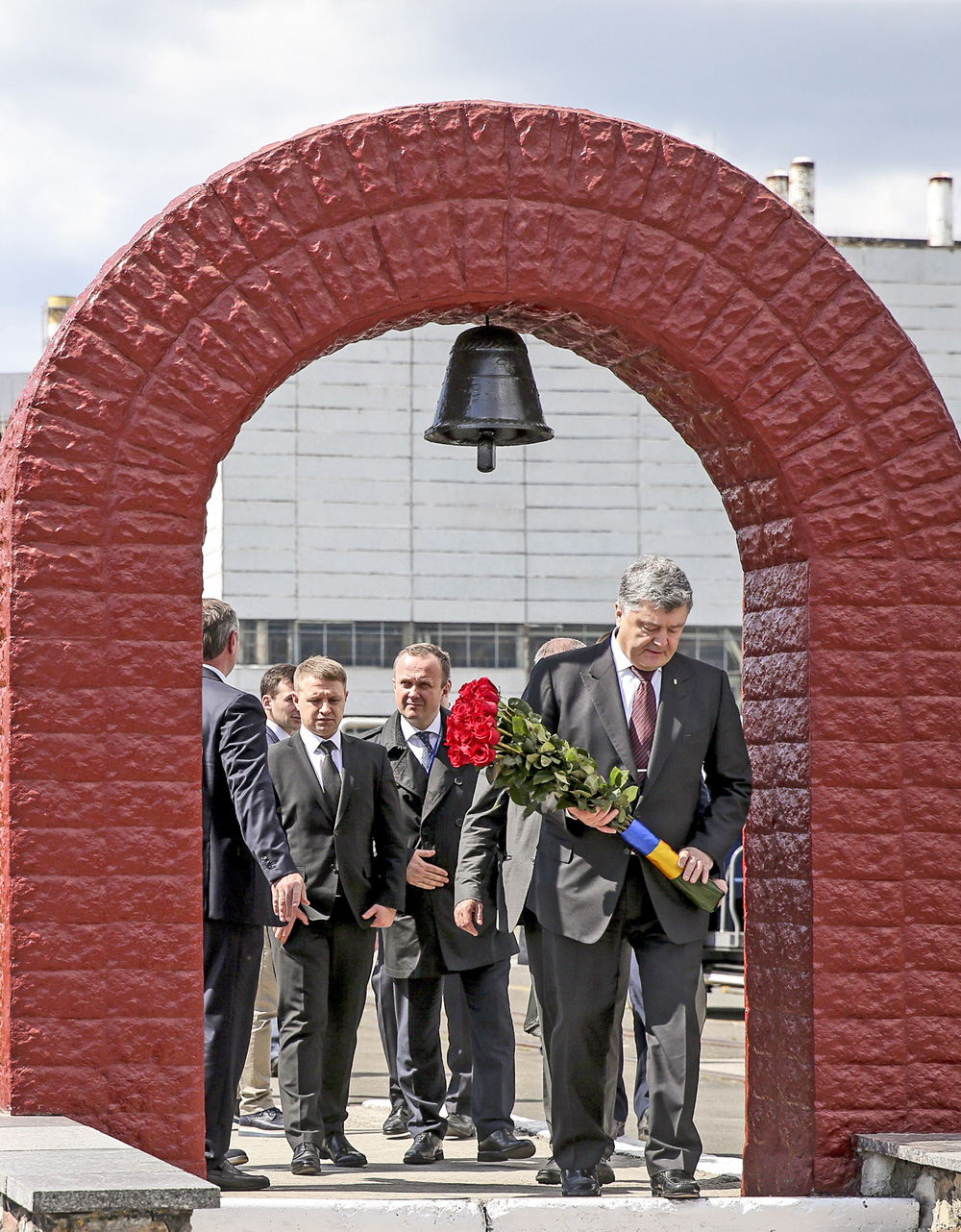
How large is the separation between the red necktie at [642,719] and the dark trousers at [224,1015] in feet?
5.04

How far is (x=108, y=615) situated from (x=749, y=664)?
2.25 m

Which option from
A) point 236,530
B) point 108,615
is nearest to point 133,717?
point 108,615

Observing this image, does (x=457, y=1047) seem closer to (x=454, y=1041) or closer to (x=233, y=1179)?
(x=454, y=1041)

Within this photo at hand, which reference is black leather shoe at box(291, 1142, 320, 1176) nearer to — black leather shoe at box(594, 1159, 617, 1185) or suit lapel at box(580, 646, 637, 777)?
black leather shoe at box(594, 1159, 617, 1185)

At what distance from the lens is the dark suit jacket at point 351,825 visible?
253 inches

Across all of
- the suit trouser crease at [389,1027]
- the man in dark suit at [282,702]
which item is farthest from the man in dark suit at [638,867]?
the man in dark suit at [282,702]

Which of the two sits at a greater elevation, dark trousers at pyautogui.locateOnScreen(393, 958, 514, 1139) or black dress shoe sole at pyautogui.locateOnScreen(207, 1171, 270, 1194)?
dark trousers at pyautogui.locateOnScreen(393, 958, 514, 1139)

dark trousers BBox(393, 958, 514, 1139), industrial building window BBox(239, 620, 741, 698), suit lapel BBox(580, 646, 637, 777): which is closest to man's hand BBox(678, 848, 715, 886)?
suit lapel BBox(580, 646, 637, 777)

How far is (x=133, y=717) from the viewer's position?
5.04 m

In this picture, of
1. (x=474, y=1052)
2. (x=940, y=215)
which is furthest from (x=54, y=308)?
(x=474, y=1052)

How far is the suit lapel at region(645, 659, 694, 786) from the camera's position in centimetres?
550

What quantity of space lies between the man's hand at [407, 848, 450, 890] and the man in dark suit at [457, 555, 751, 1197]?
132 centimetres

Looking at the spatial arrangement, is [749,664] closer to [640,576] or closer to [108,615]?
[640,576]

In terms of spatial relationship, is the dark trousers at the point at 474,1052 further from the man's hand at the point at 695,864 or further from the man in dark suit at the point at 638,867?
the man's hand at the point at 695,864
